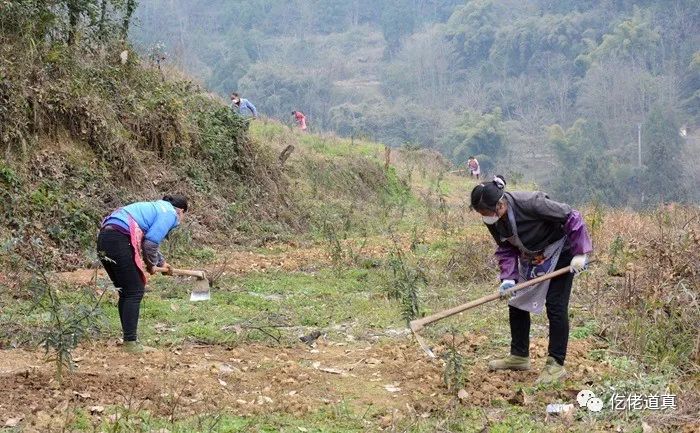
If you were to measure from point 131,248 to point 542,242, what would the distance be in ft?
10.5

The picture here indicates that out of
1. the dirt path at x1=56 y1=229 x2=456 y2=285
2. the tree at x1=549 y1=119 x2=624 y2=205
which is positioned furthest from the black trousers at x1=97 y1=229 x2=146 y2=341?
the tree at x1=549 y1=119 x2=624 y2=205

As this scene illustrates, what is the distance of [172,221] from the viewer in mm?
7066

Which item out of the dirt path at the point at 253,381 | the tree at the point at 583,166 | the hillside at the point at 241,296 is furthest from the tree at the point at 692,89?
the dirt path at the point at 253,381

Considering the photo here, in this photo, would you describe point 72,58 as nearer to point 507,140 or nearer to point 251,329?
point 251,329

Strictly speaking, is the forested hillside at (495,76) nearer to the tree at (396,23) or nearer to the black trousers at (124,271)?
the tree at (396,23)

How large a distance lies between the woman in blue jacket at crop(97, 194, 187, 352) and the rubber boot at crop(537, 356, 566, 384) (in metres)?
3.18

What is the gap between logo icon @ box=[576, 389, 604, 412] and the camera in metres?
5.38

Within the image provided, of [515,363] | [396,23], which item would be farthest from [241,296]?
[396,23]

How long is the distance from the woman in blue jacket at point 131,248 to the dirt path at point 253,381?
325mm

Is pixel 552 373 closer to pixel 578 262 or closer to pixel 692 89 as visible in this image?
pixel 578 262

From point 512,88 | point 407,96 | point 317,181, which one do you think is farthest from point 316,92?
point 317,181

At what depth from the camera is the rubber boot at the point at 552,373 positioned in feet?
19.4

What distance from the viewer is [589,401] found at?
5.44m

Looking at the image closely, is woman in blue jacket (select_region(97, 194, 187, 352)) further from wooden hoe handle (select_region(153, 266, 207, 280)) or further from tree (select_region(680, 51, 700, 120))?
tree (select_region(680, 51, 700, 120))
